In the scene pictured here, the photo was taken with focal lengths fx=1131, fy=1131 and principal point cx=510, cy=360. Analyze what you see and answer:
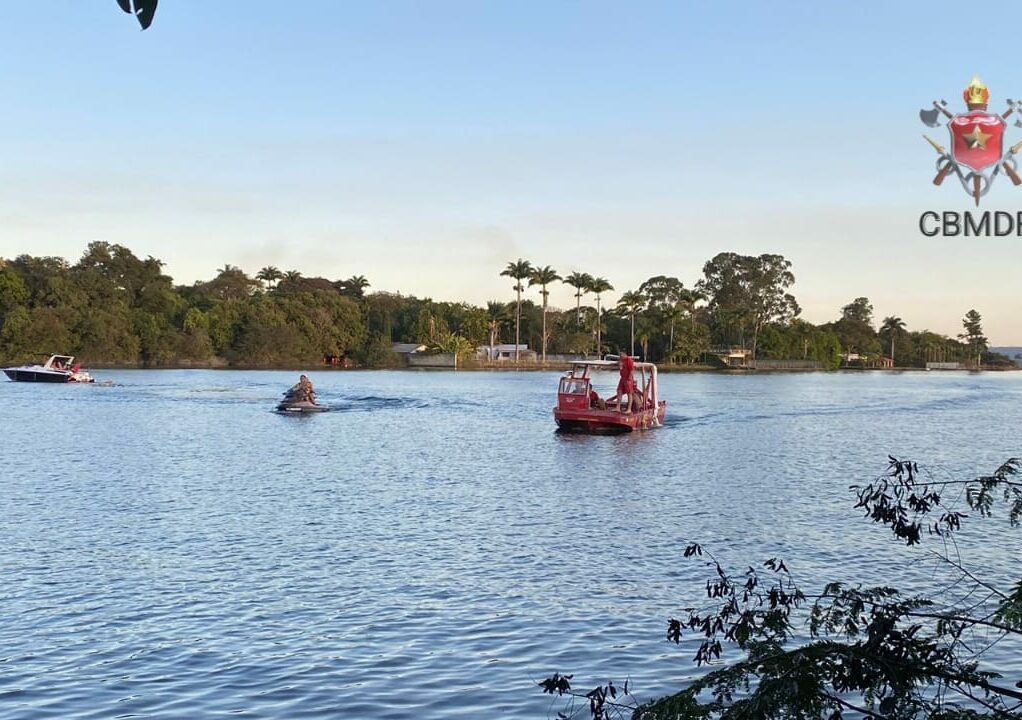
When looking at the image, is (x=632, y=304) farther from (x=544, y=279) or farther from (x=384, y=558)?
(x=384, y=558)

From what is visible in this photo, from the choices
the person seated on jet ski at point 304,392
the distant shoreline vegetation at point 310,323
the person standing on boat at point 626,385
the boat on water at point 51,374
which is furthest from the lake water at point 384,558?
the distant shoreline vegetation at point 310,323

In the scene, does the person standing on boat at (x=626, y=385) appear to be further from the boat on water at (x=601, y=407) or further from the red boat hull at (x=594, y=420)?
the red boat hull at (x=594, y=420)

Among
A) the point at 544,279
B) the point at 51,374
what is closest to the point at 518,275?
the point at 544,279

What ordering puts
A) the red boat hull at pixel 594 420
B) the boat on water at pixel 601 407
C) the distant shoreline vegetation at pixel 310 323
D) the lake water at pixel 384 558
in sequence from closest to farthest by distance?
1. the lake water at pixel 384 558
2. the red boat hull at pixel 594 420
3. the boat on water at pixel 601 407
4. the distant shoreline vegetation at pixel 310 323

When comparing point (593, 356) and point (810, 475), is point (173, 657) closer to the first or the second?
point (810, 475)

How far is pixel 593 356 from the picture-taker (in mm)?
164500

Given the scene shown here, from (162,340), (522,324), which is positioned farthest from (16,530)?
(522,324)

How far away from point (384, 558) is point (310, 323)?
133 meters

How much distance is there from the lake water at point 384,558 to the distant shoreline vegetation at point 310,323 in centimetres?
9249

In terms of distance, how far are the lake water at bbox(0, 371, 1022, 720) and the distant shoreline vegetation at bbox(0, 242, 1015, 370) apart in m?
92.5

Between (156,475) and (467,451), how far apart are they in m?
12.6

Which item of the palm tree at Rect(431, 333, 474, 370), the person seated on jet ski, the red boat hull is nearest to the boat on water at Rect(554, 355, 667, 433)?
the red boat hull

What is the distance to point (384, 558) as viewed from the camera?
18312mm

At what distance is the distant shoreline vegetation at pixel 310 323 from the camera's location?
133 m
